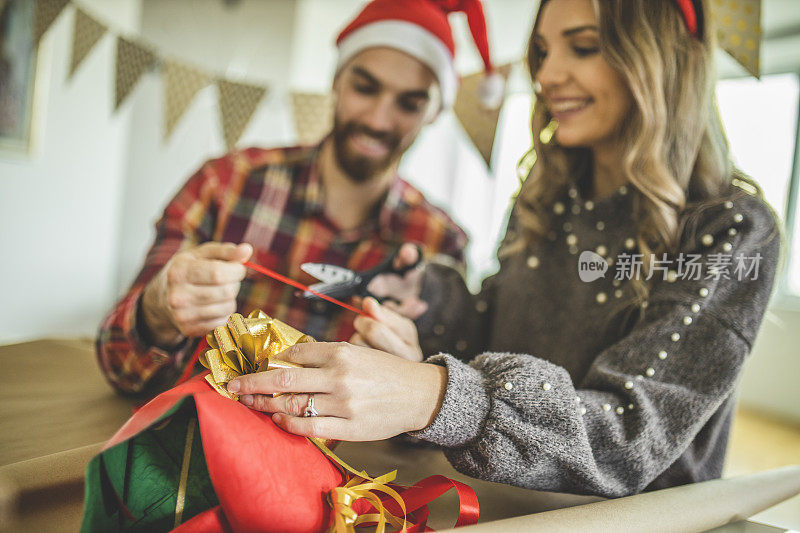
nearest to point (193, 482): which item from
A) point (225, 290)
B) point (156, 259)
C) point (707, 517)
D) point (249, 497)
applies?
point (249, 497)

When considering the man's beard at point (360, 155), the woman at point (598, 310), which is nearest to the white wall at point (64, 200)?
the man's beard at point (360, 155)

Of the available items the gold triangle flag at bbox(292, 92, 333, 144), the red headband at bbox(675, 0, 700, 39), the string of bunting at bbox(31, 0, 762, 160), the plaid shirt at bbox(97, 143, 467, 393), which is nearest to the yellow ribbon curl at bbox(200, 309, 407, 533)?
the plaid shirt at bbox(97, 143, 467, 393)

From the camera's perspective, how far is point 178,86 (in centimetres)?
169

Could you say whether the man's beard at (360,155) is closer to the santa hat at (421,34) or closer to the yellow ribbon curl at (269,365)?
the santa hat at (421,34)

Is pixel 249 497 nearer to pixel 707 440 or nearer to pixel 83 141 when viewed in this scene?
pixel 707 440

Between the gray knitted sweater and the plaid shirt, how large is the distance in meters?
0.41

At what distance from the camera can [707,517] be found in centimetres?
53

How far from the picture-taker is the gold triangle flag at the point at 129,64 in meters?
1.59

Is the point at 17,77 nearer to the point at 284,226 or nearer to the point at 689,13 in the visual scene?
the point at 284,226

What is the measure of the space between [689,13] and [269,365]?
2.11 ft

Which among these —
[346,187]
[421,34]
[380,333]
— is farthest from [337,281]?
[421,34]

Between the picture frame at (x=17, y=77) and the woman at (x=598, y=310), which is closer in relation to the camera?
the woman at (x=598, y=310)

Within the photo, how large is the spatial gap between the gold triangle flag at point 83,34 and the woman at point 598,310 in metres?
1.32

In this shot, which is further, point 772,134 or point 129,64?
point 772,134
